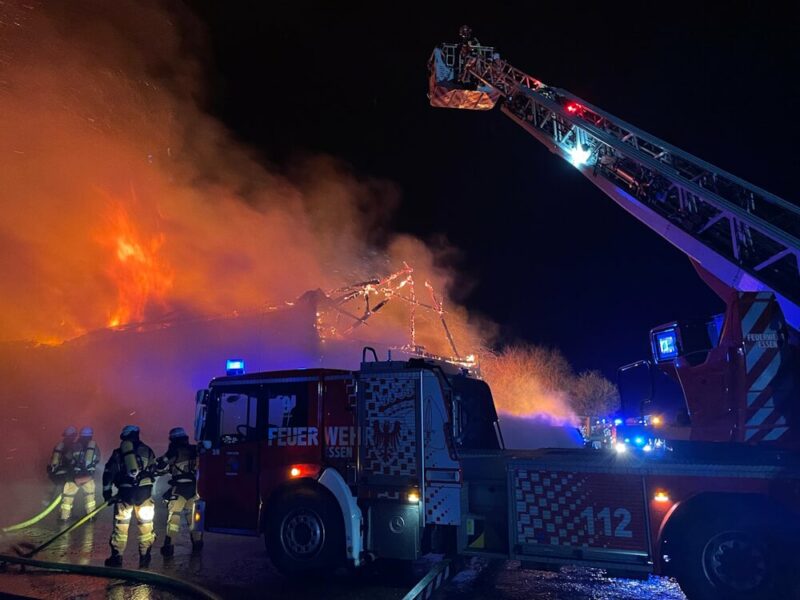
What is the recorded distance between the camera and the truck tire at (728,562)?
4473mm

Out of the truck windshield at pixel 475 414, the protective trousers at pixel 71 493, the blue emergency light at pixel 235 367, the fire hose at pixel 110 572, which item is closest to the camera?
the fire hose at pixel 110 572

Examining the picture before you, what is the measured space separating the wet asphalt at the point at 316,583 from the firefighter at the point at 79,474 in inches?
98.7

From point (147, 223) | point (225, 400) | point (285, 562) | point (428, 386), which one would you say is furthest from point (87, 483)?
point (147, 223)

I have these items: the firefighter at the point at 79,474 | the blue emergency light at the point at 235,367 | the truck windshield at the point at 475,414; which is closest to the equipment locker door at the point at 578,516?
the truck windshield at the point at 475,414

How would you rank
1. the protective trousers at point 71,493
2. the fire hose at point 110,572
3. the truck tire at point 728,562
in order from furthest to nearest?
the protective trousers at point 71,493
the fire hose at point 110,572
the truck tire at point 728,562

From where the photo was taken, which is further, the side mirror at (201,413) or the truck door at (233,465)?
the side mirror at (201,413)

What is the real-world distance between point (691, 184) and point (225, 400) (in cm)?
701

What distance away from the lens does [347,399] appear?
6031mm

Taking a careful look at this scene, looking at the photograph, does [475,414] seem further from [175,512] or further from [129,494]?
[129,494]

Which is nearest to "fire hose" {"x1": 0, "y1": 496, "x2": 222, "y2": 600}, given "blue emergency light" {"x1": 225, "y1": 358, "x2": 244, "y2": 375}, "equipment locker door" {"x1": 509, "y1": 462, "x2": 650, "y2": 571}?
"blue emergency light" {"x1": 225, "y1": 358, "x2": 244, "y2": 375}

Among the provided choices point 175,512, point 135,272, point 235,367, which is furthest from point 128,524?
point 135,272

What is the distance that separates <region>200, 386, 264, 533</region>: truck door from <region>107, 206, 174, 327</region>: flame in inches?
902

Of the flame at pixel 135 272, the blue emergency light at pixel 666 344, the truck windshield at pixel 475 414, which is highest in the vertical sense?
the flame at pixel 135 272

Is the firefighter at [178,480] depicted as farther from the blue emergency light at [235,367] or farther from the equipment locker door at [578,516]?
the equipment locker door at [578,516]
